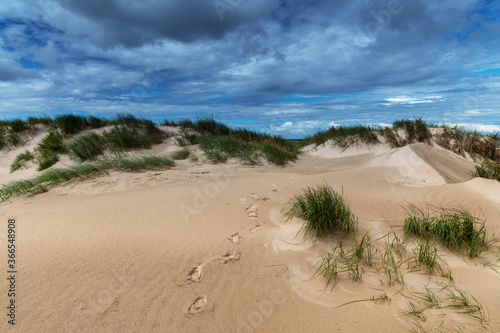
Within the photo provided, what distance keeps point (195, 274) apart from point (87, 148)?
28.3 feet

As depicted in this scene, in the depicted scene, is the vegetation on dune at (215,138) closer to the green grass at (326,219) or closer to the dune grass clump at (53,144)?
the dune grass clump at (53,144)

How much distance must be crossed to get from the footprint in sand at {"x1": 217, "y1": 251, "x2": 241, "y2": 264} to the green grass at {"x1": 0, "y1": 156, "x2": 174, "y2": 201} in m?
4.28

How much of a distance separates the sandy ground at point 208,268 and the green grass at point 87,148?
4.85 meters

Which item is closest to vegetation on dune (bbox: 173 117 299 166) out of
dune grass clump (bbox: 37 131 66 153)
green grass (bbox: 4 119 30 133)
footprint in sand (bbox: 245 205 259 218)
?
footprint in sand (bbox: 245 205 259 218)

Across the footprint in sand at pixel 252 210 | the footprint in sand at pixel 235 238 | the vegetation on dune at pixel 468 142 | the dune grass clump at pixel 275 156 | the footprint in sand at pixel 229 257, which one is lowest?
the footprint in sand at pixel 229 257

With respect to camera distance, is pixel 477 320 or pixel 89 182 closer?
pixel 477 320

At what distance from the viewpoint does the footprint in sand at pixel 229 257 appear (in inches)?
96.5

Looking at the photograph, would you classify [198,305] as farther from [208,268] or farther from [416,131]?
[416,131]

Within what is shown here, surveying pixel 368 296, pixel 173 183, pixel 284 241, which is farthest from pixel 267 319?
pixel 173 183

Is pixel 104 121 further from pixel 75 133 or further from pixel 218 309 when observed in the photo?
pixel 218 309

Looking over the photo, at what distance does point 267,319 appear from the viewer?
1.81 meters

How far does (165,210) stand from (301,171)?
4.51m

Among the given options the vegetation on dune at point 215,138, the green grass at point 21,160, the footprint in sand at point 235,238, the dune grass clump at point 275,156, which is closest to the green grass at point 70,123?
the vegetation on dune at point 215,138

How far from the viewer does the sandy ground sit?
1771 mm
